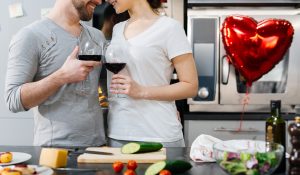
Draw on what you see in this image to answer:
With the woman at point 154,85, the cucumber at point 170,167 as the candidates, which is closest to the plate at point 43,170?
the cucumber at point 170,167

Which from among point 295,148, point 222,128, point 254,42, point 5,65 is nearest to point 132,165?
point 295,148

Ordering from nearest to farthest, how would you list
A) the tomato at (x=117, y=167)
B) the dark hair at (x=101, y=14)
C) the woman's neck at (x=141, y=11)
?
the tomato at (x=117, y=167)
the woman's neck at (x=141, y=11)
the dark hair at (x=101, y=14)

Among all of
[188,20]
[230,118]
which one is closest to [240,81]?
Result: [230,118]

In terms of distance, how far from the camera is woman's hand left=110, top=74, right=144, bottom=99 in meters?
1.77

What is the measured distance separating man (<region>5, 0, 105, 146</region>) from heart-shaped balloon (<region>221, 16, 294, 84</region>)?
112 cm

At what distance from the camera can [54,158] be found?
1.41 metres

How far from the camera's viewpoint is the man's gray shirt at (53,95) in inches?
69.6

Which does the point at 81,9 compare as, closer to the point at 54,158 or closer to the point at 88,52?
the point at 88,52

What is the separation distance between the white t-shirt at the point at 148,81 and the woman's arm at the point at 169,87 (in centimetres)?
5

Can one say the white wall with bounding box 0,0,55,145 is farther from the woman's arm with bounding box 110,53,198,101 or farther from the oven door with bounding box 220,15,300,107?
the woman's arm with bounding box 110,53,198,101

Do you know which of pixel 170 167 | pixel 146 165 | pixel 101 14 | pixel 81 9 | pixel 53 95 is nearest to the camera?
pixel 170 167

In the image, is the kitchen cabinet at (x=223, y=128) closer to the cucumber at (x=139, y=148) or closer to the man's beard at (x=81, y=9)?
the man's beard at (x=81, y=9)

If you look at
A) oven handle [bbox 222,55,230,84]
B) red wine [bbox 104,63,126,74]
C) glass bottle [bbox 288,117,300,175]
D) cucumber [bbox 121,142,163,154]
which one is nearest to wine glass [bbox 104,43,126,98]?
Answer: red wine [bbox 104,63,126,74]

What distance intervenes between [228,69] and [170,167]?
5.29 ft
